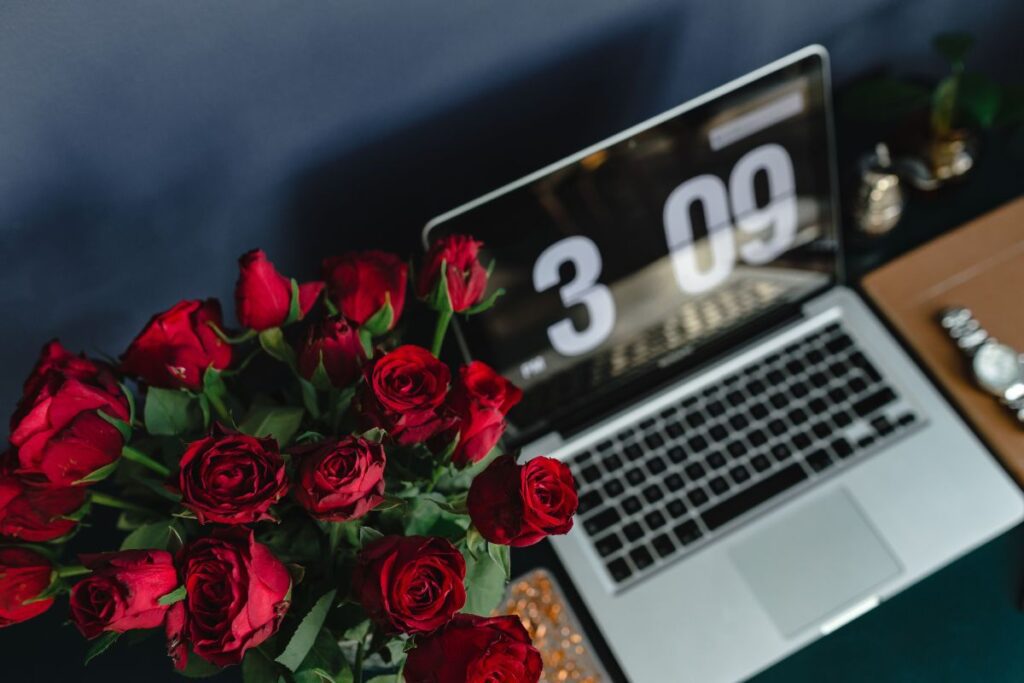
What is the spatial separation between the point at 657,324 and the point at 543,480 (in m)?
0.45

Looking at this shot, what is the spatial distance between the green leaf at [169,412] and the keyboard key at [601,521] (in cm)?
39

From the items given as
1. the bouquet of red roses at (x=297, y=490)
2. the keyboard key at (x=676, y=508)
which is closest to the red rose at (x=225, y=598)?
the bouquet of red roses at (x=297, y=490)

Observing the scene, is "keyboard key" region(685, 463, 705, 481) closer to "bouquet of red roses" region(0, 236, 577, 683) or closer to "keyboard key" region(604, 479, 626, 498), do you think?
"keyboard key" region(604, 479, 626, 498)

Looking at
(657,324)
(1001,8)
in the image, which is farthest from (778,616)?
(1001,8)

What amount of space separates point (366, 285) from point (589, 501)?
1.23 feet

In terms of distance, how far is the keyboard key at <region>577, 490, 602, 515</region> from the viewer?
93 cm

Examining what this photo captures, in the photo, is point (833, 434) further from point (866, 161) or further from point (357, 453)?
point (357, 453)

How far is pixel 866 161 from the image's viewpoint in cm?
107

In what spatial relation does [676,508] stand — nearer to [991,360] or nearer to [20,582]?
[991,360]

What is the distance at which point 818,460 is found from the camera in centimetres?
95

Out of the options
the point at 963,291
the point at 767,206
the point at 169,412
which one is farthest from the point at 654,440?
the point at 169,412

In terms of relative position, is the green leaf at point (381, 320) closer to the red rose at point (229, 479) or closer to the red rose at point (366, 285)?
the red rose at point (366, 285)

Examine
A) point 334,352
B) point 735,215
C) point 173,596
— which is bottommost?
point 173,596

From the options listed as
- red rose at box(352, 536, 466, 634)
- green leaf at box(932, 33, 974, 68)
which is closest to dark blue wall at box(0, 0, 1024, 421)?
green leaf at box(932, 33, 974, 68)
